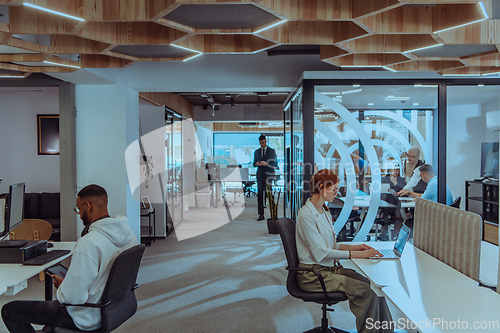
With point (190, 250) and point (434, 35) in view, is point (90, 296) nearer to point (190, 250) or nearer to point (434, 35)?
point (434, 35)

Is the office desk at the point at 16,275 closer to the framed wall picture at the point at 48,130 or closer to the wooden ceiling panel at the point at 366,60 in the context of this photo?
the wooden ceiling panel at the point at 366,60

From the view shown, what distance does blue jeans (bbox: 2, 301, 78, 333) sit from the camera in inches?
89.8

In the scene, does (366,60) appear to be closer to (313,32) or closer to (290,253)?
(313,32)

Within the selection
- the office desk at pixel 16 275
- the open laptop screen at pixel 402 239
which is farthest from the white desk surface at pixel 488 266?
the office desk at pixel 16 275

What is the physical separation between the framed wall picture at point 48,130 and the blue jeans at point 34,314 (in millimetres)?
4575

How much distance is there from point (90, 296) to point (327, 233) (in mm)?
1747

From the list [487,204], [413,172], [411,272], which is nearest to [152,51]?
[411,272]

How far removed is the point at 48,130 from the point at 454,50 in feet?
20.0

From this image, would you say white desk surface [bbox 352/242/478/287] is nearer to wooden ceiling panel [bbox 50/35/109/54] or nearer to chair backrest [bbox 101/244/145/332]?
chair backrest [bbox 101/244/145/332]

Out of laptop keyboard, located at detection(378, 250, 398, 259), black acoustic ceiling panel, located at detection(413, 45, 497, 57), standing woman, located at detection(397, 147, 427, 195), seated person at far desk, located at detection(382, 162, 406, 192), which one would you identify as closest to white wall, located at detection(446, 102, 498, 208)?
standing woman, located at detection(397, 147, 427, 195)

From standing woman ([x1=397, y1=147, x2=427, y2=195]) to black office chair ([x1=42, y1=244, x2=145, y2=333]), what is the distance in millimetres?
3916

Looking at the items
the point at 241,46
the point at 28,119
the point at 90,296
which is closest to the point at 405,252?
the point at 241,46

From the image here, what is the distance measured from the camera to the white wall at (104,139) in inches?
207

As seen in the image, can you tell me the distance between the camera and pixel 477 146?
17.1 ft
